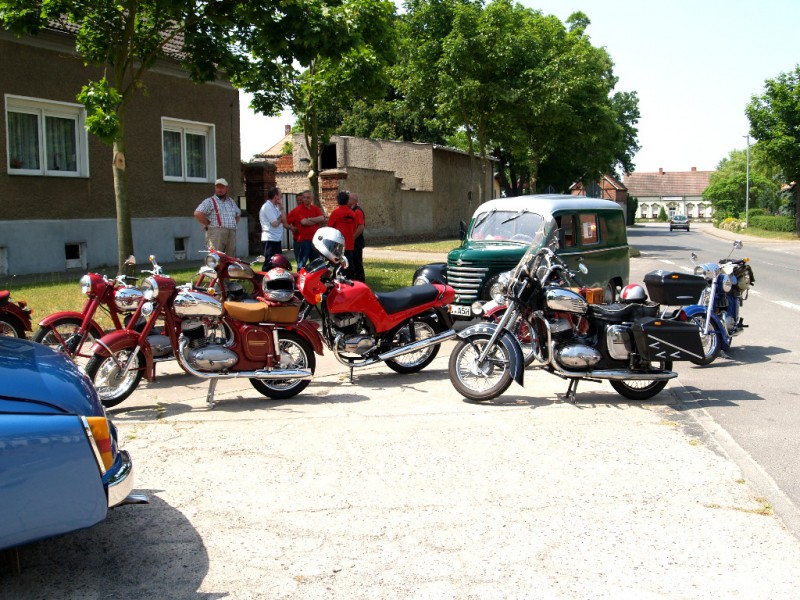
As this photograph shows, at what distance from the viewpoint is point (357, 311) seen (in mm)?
8414

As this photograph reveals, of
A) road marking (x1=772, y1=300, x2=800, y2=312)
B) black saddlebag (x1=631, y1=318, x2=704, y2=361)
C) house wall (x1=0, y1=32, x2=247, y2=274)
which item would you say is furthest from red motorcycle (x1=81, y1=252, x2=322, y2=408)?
road marking (x1=772, y1=300, x2=800, y2=312)

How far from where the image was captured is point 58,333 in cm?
765

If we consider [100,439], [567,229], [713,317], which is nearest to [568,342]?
[713,317]

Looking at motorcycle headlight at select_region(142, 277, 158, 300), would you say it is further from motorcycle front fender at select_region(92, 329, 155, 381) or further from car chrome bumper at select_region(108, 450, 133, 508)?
car chrome bumper at select_region(108, 450, 133, 508)

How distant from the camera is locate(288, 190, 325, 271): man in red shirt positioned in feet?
43.8

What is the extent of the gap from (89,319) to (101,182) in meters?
11.6

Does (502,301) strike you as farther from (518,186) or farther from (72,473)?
(518,186)

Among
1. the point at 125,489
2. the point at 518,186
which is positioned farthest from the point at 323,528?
the point at 518,186

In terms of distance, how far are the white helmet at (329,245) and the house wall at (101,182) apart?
826cm

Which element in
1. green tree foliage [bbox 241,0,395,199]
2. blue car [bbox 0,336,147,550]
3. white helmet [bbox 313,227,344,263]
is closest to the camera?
blue car [bbox 0,336,147,550]

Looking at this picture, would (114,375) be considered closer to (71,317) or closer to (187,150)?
(71,317)

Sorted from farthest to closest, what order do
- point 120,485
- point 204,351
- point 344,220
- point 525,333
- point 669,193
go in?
point 669,193
point 344,220
point 525,333
point 204,351
point 120,485

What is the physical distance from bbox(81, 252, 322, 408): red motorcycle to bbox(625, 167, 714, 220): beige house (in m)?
145

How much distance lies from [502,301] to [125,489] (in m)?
4.71
